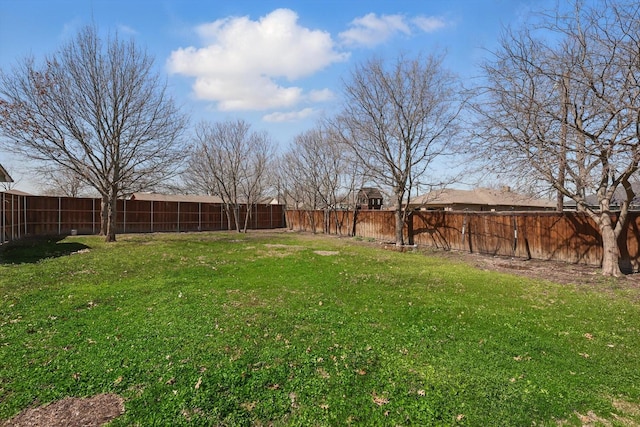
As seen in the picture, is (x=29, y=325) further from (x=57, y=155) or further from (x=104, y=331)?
(x=57, y=155)

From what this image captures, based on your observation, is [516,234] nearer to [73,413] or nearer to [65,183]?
[73,413]

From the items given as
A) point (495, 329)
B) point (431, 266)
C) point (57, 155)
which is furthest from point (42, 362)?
point (57, 155)

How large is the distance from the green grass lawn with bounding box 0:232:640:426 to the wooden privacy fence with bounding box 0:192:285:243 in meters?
11.8

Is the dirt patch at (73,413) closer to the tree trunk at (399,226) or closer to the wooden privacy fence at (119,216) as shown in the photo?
the tree trunk at (399,226)

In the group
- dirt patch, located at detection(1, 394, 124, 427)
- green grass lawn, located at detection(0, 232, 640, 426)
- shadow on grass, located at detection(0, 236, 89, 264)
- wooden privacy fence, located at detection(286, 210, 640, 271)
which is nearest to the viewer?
dirt patch, located at detection(1, 394, 124, 427)

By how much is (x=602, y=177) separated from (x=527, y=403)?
24.6 ft

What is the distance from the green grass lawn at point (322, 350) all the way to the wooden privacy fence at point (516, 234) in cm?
302

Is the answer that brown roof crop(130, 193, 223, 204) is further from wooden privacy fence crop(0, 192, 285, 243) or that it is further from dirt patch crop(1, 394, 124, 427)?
dirt patch crop(1, 394, 124, 427)

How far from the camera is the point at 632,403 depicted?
2850 millimetres

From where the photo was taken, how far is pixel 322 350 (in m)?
3.73

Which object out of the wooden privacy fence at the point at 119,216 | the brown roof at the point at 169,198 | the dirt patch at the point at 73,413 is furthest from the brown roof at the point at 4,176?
the brown roof at the point at 169,198

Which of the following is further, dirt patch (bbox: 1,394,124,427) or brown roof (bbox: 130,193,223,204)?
brown roof (bbox: 130,193,223,204)

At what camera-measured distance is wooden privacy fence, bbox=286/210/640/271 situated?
9.55 metres

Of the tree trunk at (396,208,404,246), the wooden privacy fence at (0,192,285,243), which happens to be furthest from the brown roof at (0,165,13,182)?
the tree trunk at (396,208,404,246)
